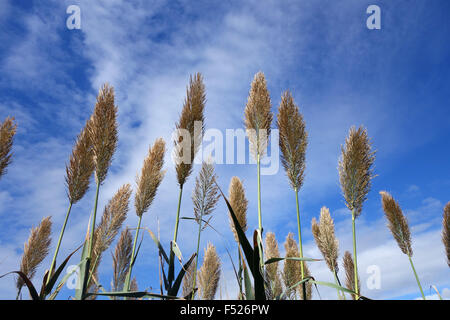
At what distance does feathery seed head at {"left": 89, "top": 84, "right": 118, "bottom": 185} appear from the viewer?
2359mm

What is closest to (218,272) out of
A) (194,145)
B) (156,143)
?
(156,143)

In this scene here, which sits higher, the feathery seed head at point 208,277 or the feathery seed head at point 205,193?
the feathery seed head at point 205,193

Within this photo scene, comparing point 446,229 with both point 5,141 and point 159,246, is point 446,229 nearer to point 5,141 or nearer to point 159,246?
point 159,246

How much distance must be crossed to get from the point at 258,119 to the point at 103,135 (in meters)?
1.23

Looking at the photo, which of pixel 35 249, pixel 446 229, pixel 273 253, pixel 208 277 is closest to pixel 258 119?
pixel 208 277

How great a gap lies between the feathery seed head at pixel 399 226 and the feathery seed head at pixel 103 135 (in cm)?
407

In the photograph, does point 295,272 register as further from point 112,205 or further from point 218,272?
point 112,205

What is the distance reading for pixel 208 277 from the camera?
4.23 m

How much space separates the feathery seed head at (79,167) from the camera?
8.36 feet

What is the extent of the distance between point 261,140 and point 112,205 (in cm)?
195

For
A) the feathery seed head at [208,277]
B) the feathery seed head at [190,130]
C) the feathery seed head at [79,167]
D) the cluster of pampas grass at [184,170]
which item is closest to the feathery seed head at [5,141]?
the cluster of pampas grass at [184,170]

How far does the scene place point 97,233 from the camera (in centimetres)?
332

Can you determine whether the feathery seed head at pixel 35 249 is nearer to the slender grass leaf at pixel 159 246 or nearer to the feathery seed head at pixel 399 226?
the slender grass leaf at pixel 159 246

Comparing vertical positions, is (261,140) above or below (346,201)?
above
